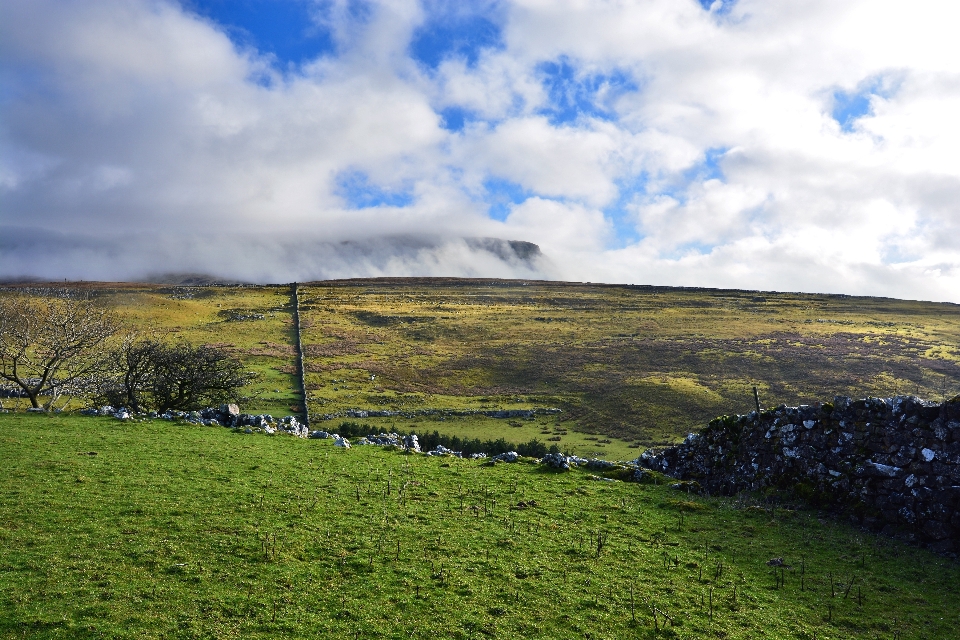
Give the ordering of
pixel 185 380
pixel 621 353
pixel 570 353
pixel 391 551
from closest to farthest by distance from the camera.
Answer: pixel 391 551
pixel 185 380
pixel 621 353
pixel 570 353

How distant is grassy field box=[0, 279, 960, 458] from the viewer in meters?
59.0

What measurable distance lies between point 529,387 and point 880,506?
184 ft

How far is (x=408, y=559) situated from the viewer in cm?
1336

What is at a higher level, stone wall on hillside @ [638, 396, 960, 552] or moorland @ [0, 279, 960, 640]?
stone wall on hillside @ [638, 396, 960, 552]

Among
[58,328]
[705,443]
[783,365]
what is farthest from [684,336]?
[58,328]

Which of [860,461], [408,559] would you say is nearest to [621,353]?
[860,461]

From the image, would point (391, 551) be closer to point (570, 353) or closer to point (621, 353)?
point (570, 353)

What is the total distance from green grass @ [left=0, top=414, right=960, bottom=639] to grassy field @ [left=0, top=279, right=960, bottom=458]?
88.2 ft

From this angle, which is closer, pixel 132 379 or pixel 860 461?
pixel 860 461

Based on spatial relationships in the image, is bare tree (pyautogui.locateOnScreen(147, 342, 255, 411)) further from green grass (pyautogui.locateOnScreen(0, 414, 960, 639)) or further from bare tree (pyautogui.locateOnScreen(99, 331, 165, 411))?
green grass (pyautogui.locateOnScreen(0, 414, 960, 639))

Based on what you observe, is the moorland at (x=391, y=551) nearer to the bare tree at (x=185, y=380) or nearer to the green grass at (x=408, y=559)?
A: the green grass at (x=408, y=559)

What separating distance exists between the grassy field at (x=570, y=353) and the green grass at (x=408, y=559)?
26898mm

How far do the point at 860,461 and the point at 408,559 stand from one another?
14.0 m

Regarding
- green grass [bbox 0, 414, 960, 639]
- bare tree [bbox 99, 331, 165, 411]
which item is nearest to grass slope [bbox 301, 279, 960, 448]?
bare tree [bbox 99, 331, 165, 411]
